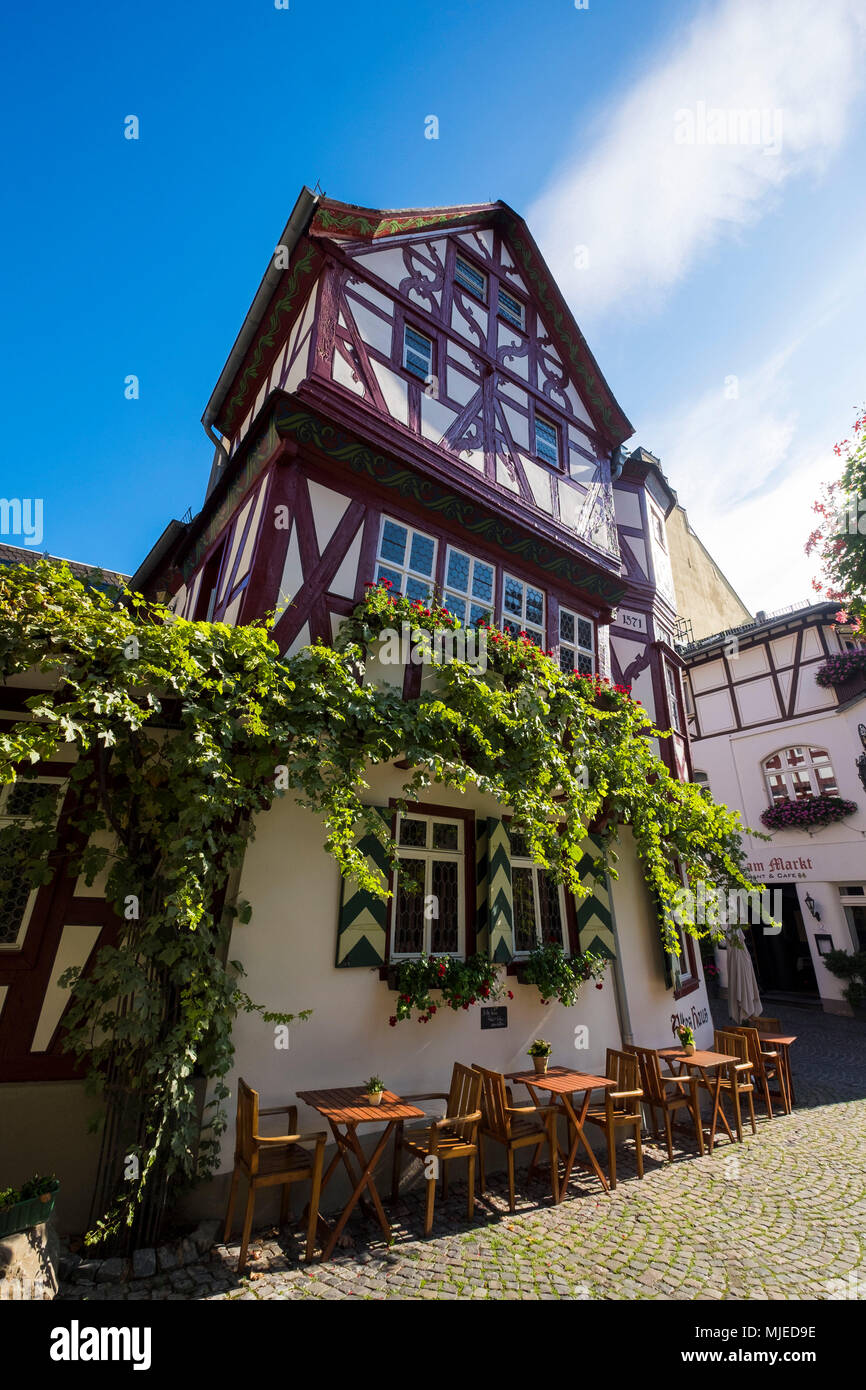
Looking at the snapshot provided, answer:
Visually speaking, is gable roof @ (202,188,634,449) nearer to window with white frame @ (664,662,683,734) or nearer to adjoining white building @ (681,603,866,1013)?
window with white frame @ (664,662,683,734)

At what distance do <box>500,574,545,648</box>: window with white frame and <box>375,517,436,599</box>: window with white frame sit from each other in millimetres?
1321

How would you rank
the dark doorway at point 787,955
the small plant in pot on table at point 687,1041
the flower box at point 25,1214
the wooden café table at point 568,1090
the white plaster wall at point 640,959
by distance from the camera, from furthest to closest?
the dark doorway at point 787,955 < the white plaster wall at point 640,959 < the small plant in pot on table at point 687,1041 < the wooden café table at point 568,1090 < the flower box at point 25,1214

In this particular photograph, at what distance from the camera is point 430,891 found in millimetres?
6594

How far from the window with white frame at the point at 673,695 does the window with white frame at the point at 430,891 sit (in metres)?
6.40

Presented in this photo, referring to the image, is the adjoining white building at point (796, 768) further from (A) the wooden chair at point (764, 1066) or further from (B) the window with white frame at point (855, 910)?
(A) the wooden chair at point (764, 1066)

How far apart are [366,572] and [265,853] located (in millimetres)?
3212

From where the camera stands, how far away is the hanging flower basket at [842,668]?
653 inches

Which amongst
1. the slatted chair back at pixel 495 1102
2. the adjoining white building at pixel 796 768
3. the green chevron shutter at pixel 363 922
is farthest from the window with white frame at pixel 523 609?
the adjoining white building at pixel 796 768

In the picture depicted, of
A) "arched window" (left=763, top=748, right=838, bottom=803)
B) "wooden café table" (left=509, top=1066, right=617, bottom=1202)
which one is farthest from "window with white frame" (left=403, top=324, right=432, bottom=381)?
"arched window" (left=763, top=748, right=838, bottom=803)

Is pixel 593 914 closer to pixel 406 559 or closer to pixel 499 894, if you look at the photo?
pixel 499 894

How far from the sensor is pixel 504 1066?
655 centimetres
